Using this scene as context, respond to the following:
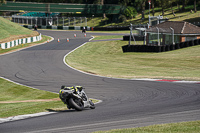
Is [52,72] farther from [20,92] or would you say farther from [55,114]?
[55,114]

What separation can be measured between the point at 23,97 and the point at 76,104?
8010 mm

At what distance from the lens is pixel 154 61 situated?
1394 inches

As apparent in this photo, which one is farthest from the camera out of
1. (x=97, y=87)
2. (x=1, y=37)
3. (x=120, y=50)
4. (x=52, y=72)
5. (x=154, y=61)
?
(x=1, y=37)

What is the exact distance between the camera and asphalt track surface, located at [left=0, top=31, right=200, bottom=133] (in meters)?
10.8

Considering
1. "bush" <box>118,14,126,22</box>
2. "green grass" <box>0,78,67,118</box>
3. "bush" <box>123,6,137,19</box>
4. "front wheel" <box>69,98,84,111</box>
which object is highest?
"bush" <box>123,6,137,19</box>

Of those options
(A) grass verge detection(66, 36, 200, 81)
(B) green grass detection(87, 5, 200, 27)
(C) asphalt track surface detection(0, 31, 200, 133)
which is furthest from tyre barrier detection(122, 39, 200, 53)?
(B) green grass detection(87, 5, 200, 27)

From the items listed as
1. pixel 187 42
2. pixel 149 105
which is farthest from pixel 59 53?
pixel 149 105

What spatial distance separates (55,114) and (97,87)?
8529 mm

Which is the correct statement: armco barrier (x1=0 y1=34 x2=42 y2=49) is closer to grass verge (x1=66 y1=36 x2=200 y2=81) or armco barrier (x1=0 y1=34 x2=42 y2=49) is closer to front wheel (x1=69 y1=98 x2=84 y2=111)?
grass verge (x1=66 y1=36 x2=200 y2=81)

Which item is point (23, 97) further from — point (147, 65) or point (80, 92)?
point (147, 65)

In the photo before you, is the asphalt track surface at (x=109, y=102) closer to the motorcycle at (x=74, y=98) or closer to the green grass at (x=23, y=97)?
the motorcycle at (x=74, y=98)

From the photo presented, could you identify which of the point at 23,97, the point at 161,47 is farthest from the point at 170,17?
the point at 23,97

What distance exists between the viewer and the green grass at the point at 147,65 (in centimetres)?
2661

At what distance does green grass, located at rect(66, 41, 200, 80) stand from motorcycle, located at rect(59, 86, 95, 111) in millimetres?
12090
